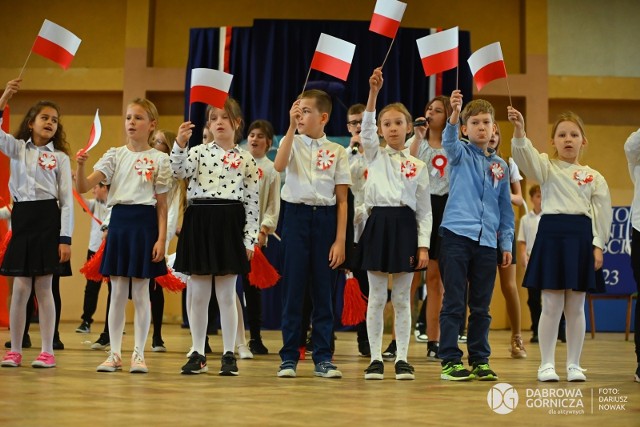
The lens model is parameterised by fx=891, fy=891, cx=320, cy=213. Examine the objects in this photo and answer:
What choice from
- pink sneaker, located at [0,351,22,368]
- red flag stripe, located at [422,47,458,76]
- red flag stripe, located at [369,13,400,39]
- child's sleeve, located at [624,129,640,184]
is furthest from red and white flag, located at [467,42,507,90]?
pink sneaker, located at [0,351,22,368]

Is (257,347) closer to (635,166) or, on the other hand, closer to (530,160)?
(530,160)

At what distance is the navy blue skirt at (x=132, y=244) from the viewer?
432 cm

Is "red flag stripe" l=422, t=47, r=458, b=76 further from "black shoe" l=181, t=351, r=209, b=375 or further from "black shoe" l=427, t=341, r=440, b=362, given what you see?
"black shoe" l=181, t=351, r=209, b=375

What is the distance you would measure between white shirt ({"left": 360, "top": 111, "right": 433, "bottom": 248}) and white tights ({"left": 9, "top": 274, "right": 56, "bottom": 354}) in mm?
1704

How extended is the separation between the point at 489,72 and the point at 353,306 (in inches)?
60.3

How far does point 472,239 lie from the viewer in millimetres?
4195

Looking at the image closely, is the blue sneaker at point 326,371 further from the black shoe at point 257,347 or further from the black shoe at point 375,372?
the black shoe at point 257,347

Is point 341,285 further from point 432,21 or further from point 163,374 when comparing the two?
point 163,374

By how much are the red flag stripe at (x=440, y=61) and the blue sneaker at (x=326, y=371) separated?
1.61 m

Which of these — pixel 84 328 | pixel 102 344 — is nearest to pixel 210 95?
pixel 102 344

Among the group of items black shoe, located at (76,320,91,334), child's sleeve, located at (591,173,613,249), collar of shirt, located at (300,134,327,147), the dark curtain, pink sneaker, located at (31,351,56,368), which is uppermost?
the dark curtain

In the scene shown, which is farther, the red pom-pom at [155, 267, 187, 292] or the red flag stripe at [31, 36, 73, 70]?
the red pom-pom at [155, 267, 187, 292]

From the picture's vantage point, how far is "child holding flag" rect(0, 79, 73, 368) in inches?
176

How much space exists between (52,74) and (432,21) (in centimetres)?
425
